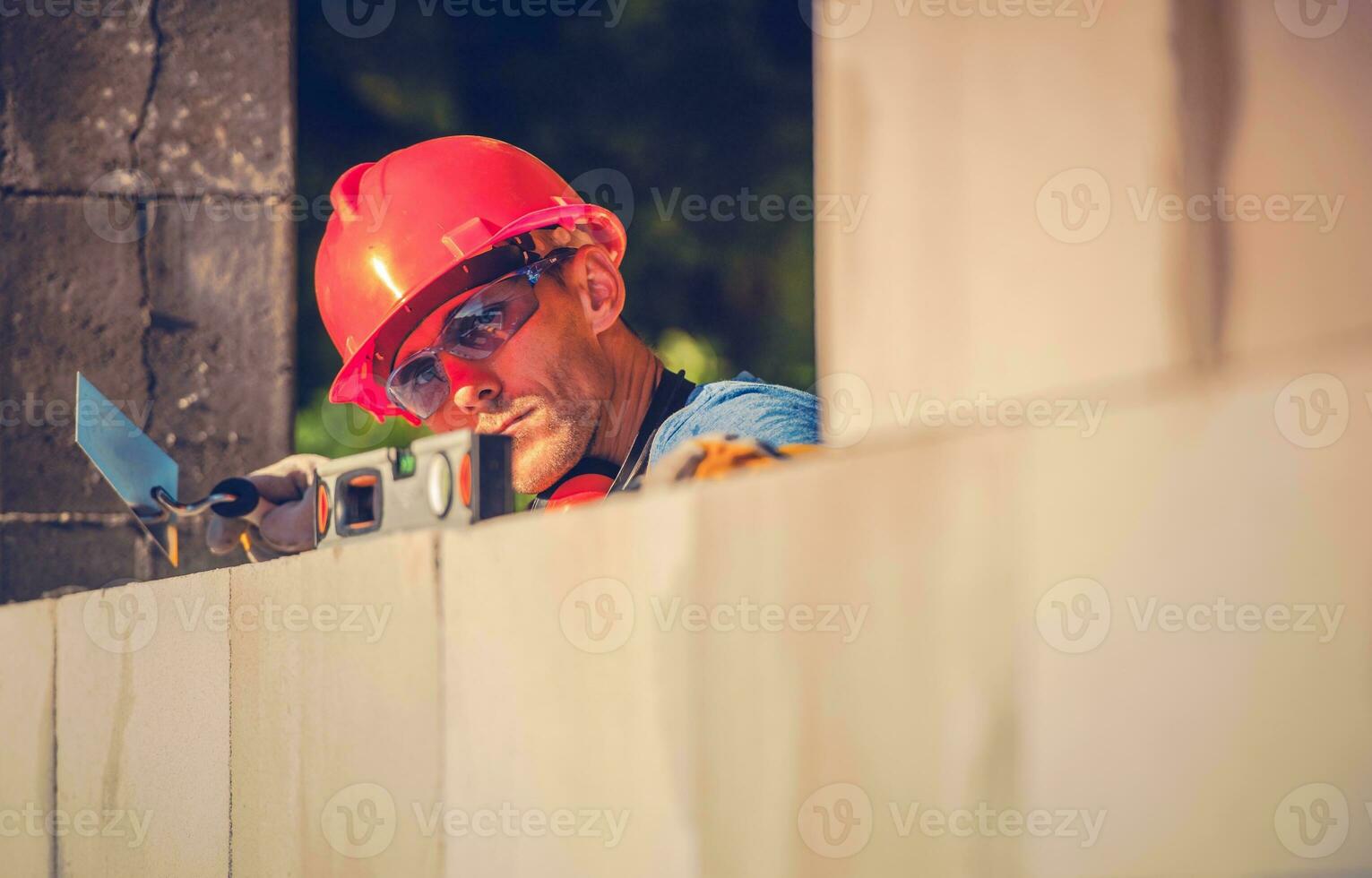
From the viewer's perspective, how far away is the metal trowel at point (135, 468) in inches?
157

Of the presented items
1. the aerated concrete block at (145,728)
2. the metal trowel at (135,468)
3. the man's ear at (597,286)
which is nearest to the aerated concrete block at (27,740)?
the aerated concrete block at (145,728)

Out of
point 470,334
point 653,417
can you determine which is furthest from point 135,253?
point 653,417

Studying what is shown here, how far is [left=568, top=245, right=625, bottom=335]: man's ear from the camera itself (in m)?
4.45

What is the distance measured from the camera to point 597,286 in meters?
4.48

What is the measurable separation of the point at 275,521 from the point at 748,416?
1.79 meters

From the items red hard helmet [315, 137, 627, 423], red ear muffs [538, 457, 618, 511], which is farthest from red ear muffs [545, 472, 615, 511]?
red hard helmet [315, 137, 627, 423]

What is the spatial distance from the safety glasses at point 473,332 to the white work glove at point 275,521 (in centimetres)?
40

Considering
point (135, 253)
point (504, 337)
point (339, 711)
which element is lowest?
point (339, 711)

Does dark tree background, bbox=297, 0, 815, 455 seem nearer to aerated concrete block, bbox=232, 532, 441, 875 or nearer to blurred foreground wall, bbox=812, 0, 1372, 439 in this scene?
aerated concrete block, bbox=232, 532, 441, 875

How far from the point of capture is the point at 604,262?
14.6 ft

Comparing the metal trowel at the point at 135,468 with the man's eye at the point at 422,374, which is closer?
the metal trowel at the point at 135,468

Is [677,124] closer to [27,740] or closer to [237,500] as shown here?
[237,500]

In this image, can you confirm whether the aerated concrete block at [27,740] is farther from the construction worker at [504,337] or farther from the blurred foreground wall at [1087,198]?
the blurred foreground wall at [1087,198]

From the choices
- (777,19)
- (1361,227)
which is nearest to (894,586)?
(1361,227)
